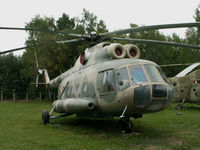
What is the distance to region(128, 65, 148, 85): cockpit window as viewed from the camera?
6.57 meters

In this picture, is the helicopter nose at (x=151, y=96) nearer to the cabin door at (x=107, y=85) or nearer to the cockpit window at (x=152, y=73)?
the cockpit window at (x=152, y=73)

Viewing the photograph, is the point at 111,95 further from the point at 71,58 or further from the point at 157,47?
the point at 157,47

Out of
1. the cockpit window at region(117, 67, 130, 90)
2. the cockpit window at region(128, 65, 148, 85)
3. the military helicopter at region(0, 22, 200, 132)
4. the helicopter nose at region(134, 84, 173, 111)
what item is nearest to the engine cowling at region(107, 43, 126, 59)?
the military helicopter at region(0, 22, 200, 132)

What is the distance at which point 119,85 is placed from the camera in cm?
688

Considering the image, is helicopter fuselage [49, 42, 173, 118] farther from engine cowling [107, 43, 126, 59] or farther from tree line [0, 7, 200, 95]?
tree line [0, 7, 200, 95]

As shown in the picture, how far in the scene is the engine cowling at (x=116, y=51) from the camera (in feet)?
26.2

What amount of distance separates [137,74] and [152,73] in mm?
488

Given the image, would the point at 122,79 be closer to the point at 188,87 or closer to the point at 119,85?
the point at 119,85

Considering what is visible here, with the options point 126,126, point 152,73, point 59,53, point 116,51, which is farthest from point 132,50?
point 59,53

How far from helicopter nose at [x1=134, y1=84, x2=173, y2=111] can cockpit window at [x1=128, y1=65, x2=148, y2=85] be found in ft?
0.96

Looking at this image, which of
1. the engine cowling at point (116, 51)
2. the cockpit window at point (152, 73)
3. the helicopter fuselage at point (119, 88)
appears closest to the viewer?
the helicopter fuselage at point (119, 88)

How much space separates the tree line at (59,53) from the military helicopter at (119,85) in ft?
46.4

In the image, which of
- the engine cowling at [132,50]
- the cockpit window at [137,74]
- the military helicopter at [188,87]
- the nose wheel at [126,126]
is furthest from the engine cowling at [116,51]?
the military helicopter at [188,87]

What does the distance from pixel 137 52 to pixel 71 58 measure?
22988 millimetres
